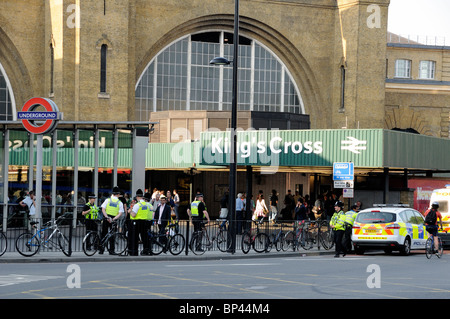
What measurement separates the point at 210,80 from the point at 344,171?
67.1 feet

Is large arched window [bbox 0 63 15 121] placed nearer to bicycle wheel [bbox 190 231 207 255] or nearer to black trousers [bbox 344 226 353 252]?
bicycle wheel [bbox 190 231 207 255]

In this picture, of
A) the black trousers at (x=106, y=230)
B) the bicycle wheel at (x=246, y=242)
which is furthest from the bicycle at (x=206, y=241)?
the black trousers at (x=106, y=230)

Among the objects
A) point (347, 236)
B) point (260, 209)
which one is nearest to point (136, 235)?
point (347, 236)

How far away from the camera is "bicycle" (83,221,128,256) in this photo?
21.5 metres

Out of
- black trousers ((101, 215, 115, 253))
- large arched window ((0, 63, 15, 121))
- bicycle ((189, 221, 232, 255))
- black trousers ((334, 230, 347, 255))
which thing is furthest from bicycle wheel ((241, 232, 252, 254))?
large arched window ((0, 63, 15, 121))

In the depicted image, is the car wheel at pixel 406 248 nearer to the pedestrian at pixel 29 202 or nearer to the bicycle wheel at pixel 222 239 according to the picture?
the bicycle wheel at pixel 222 239

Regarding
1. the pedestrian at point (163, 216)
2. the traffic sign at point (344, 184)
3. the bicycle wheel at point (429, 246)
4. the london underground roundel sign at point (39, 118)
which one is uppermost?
the london underground roundel sign at point (39, 118)

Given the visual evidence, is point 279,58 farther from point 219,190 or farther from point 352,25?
point 219,190

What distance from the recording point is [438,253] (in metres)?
24.0

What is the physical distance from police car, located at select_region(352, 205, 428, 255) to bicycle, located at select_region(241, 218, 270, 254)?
2733mm

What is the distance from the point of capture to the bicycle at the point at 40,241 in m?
21.1

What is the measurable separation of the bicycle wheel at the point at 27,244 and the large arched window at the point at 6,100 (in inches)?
916

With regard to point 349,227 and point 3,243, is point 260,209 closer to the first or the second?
point 349,227

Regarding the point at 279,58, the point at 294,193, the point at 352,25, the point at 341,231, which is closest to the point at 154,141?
the point at 294,193
